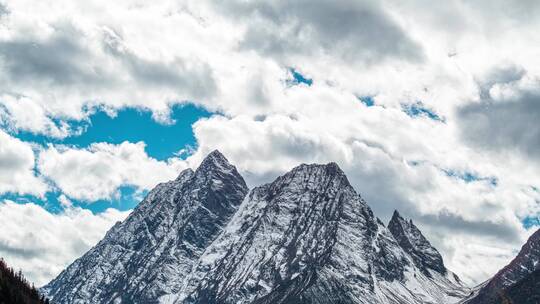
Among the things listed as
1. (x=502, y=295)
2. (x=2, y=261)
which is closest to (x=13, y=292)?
(x=2, y=261)

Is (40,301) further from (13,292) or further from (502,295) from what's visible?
(502,295)

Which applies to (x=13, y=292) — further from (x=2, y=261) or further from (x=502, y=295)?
(x=502, y=295)

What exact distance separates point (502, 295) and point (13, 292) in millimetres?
68560

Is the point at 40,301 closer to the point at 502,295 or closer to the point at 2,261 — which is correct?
the point at 2,261

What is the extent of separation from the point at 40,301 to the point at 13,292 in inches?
407

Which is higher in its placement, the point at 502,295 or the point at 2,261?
the point at 2,261

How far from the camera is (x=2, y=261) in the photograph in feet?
368

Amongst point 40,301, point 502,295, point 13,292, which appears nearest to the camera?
point 502,295

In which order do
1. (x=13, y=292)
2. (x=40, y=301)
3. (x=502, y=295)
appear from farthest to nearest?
1. (x=40, y=301)
2. (x=13, y=292)
3. (x=502, y=295)

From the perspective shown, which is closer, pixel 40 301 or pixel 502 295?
pixel 502 295

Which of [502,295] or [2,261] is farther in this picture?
[2,261]

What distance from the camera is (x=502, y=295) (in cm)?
8356

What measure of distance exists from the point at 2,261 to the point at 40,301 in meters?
9.13

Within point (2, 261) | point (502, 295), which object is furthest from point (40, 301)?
point (502, 295)
